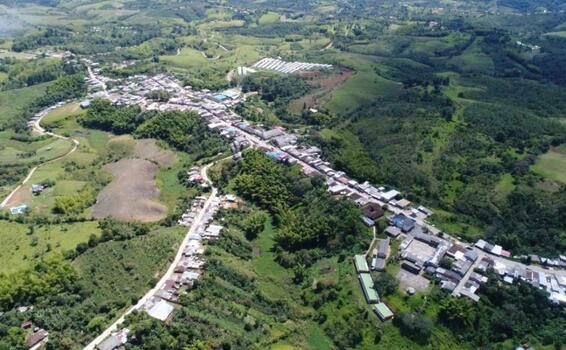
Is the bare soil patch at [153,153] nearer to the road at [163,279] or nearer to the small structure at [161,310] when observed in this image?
the road at [163,279]

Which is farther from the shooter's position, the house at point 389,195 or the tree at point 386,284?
the house at point 389,195

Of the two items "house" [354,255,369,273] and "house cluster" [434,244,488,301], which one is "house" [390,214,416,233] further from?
"house" [354,255,369,273]

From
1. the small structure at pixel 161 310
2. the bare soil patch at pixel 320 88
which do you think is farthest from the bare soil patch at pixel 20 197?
the bare soil patch at pixel 320 88

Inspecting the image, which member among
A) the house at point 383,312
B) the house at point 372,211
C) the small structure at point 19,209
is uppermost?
the small structure at point 19,209

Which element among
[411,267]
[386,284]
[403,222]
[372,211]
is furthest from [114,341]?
[403,222]

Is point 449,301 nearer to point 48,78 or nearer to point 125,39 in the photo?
point 48,78

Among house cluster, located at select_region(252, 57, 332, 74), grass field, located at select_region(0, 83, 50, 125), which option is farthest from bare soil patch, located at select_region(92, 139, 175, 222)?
house cluster, located at select_region(252, 57, 332, 74)
